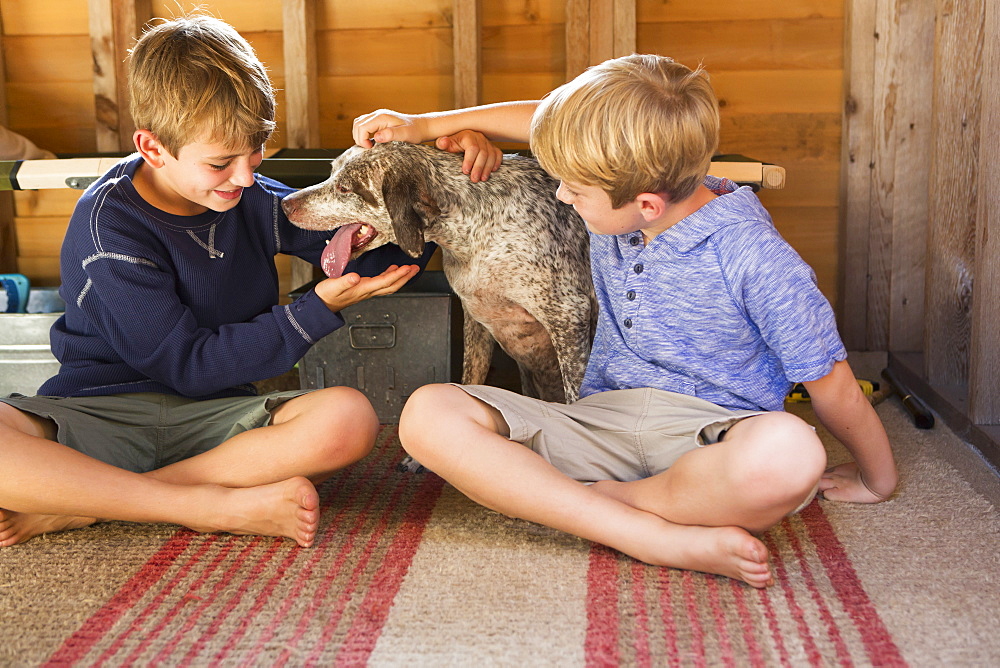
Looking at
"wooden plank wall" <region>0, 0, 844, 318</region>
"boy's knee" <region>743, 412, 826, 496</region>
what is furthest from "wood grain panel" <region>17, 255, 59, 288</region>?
"boy's knee" <region>743, 412, 826, 496</region>

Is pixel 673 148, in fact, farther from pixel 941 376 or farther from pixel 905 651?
pixel 941 376

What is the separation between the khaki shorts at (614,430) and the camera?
1.57m

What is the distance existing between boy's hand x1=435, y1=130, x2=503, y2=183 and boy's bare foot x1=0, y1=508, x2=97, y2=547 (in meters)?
1.09

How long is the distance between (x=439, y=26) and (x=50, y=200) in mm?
1636

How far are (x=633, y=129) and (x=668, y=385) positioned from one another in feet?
1.60

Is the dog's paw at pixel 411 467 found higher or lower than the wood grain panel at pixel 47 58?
lower

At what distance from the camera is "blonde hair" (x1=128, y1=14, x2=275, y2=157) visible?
169 cm

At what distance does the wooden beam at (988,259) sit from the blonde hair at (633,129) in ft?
2.87

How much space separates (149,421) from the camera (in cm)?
178

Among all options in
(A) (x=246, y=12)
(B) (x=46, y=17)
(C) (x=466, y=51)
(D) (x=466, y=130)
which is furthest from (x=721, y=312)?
(B) (x=46, y=17)

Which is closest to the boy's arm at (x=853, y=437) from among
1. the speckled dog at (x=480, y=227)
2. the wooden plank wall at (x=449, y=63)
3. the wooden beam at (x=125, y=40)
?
the speckled dog at (x=480, y=227)

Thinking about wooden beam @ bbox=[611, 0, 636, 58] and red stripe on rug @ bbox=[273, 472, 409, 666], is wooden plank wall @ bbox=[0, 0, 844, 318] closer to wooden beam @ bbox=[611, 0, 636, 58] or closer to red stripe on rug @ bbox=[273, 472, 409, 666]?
wooden beam @ bbox=[611, 0, 636, 58]

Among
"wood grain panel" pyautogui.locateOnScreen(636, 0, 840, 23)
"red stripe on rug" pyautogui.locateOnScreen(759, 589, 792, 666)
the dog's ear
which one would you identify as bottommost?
"red stripe on rug" pyautogui.locateOnScreen(759, 589, 792, 666)

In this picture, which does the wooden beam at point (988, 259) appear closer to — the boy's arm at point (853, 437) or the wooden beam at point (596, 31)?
the boy's arm at point (853, 437)
